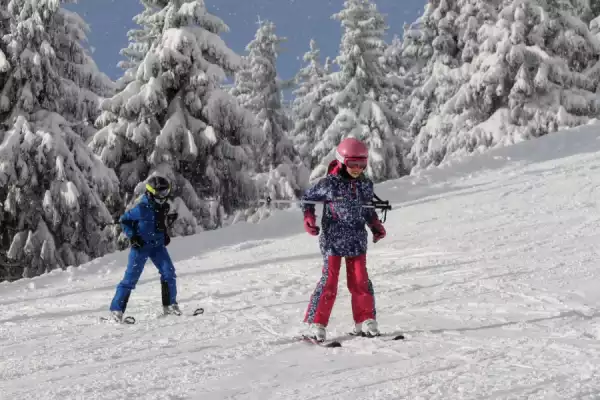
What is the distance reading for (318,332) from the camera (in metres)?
5.27

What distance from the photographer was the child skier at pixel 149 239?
21.6 feet

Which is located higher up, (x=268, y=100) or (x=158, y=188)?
(x=268, y=100)

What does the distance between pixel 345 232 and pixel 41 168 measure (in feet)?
38.1

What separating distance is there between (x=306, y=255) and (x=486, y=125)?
588 inches

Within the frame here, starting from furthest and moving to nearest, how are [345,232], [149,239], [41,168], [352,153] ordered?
1. [41,168]
2. [149,239]
3. [345,232]
4. [352,153]

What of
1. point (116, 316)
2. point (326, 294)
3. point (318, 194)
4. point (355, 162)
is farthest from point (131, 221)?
point (355, 162)

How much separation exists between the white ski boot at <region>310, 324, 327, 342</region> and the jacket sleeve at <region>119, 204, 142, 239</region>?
232 centimetres

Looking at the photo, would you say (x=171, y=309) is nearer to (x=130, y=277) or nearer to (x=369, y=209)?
(x=130, y=277)

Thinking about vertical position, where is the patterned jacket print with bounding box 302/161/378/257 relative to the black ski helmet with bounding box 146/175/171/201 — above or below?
below

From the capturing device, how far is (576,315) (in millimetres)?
5633

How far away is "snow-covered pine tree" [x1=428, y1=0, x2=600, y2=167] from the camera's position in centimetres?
2231

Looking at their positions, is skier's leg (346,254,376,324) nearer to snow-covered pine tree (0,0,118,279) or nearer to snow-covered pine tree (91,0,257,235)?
snow-covered pine tree (0,0,118,279)

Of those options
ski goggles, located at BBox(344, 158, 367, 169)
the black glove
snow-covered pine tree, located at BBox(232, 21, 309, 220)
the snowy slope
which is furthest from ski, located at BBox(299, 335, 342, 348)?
snow-covered pine tree, located at BBox(232, 21, 309, 220)

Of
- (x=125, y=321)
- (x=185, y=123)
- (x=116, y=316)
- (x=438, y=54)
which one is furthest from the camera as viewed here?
(x=438, y=54)
